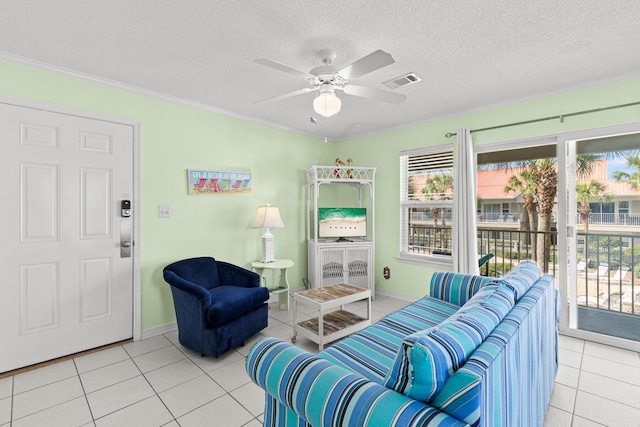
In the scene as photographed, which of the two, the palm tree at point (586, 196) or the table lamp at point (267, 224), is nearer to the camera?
the palm tree at point (586, 196)

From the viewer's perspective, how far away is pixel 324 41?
2.07 metres

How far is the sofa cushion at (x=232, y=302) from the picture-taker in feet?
8.02

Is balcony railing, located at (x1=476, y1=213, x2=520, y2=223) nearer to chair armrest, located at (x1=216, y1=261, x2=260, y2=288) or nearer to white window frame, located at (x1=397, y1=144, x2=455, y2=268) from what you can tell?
white window frame, located at (x1=397, y1=144, x2=455, y2=268)

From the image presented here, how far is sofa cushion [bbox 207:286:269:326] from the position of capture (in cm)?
245

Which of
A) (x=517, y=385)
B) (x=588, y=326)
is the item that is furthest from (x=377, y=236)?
(x=517, y=385)

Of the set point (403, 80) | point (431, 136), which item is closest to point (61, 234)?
point (403, 80)

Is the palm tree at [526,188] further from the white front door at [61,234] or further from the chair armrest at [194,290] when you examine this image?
the white front door at [61,234]

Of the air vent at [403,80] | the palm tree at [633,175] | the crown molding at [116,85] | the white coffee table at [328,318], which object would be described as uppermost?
the air vent at [403,80]

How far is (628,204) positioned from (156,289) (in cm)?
459

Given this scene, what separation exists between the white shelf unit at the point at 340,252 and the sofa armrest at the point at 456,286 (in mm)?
1488

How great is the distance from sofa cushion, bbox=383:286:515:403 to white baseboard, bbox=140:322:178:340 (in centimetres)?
279

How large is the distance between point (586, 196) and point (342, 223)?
8.80 ft

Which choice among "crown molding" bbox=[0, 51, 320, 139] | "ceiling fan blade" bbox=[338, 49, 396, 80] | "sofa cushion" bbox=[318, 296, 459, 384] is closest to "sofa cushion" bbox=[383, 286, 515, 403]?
"sofa cushion" bbox=[318, 296, 459, 384]

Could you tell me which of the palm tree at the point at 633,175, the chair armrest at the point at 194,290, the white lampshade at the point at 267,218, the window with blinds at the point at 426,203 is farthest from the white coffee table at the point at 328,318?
the palm tree at the point at 633,175
